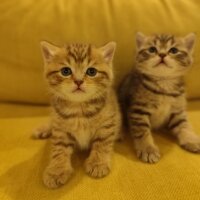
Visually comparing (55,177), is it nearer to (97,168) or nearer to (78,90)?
(97,168)

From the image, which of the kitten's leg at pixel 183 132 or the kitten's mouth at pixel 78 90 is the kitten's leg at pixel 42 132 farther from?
the kitten's leg at pixel 183 132

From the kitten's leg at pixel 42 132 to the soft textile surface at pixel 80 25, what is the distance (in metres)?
0.25

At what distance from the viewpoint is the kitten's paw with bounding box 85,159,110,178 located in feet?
3.12

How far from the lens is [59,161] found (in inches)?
39.1

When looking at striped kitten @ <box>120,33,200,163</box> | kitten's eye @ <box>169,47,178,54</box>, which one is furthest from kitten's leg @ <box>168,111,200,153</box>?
kitten's eye @ <box>169,47,178,54</box>

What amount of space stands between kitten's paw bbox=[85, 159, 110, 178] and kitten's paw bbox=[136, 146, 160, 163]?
0.43 ft

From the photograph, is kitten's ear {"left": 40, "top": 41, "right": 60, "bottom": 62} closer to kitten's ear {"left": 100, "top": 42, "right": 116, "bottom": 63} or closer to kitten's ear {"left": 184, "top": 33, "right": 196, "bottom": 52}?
kitten's ear {"left": 100, "top": 42, "right": 116, "bottom": 63}

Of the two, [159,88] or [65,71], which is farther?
[159,88]

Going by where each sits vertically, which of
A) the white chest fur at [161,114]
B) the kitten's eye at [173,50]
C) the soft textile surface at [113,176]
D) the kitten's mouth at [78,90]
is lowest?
the soft textile surface at [113,176]

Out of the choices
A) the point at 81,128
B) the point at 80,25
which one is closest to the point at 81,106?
the point at 81,128

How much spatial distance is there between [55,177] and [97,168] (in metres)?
0.13

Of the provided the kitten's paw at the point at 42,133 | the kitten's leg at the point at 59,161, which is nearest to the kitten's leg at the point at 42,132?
the kitten's paw at the point at 42,133

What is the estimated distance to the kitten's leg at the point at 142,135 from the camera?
3.39 ft

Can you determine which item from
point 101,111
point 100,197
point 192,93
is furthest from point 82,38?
point 100,197
